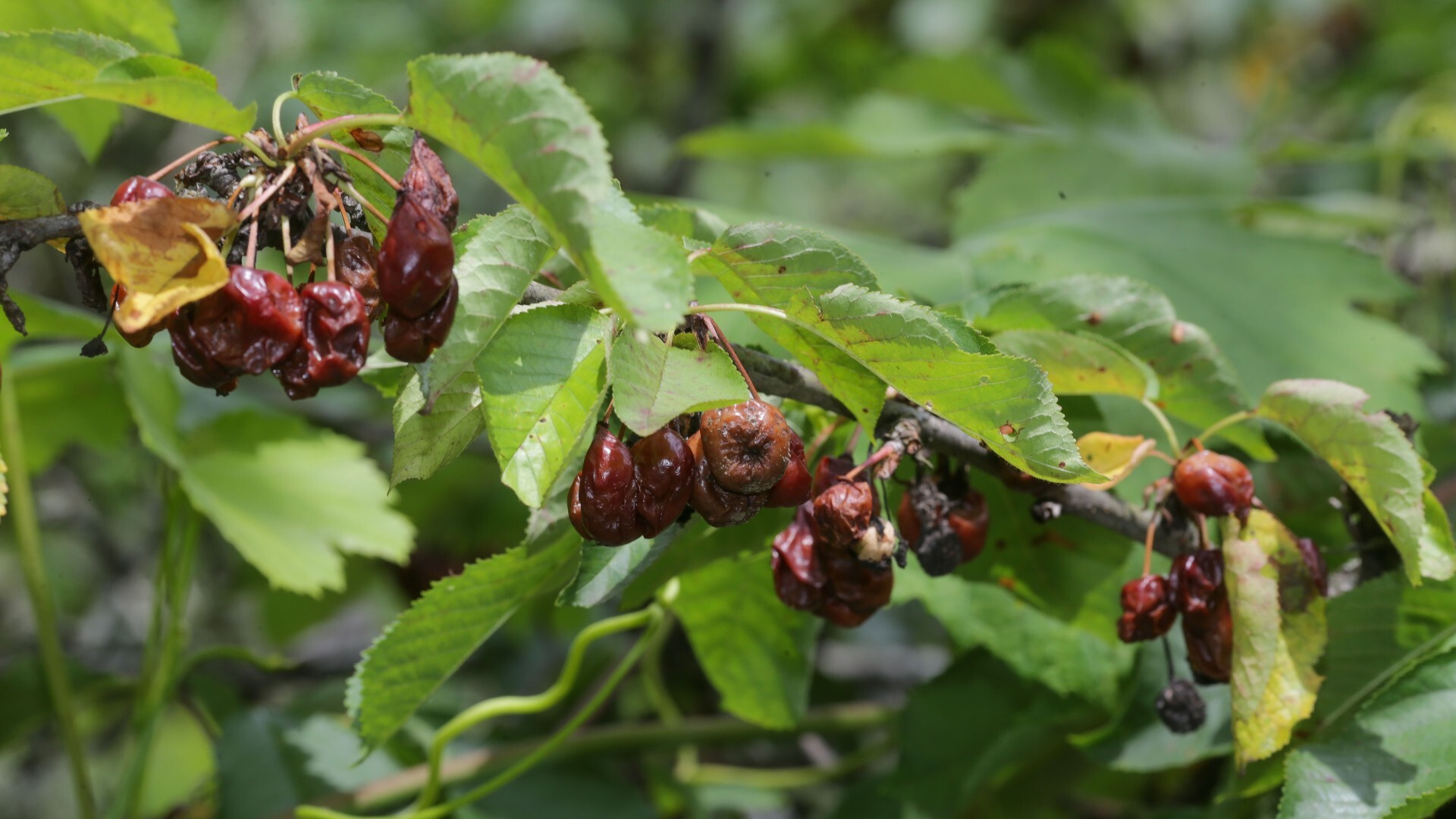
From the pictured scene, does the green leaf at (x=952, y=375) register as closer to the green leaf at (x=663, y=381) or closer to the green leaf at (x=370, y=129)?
the green leaf at (x=663, y=381)

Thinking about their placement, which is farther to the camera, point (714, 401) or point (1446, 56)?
point (1446, 56)

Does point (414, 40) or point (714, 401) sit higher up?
point (714, 401)

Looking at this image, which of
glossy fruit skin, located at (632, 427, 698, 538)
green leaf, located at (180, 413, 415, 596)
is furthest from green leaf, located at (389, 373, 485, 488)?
Result: green leaf, located at (180, 413, 415, 596)

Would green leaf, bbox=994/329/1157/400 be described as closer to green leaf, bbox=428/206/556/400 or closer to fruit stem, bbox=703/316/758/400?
fruit stem, bbox=703/316/758/400

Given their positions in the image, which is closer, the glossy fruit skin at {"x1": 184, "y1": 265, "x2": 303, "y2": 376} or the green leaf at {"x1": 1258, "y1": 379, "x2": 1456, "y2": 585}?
the glossy fruit skin at {"x1": 184, "y1": 265, "x2": 303, "y2": 376}

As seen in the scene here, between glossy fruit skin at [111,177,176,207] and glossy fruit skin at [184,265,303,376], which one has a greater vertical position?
glossy fruit skin at [111,177,176,207]

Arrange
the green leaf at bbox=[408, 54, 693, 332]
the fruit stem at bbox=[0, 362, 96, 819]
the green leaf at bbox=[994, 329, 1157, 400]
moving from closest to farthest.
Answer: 1. the green leaf at bbox=[408, 54, 693, 332]
2. the green leaf at bbox=[994, 329, 1157, 400]
3. the fruit stem at bbox=[0, 362, 96, 819]

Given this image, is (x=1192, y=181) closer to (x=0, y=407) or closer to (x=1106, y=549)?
(x=1106, y=549)

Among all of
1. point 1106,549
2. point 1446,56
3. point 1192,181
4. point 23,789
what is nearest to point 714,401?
point 1106,549
